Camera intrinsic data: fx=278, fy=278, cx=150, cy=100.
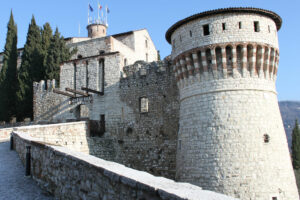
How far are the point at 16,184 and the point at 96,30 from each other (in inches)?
1080

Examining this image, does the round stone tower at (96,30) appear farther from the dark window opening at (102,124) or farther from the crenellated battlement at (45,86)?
the dark window opening at (102,124)

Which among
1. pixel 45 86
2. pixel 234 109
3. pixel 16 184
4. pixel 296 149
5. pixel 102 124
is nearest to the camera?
pixel 16 184

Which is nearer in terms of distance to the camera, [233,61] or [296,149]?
[233,61]

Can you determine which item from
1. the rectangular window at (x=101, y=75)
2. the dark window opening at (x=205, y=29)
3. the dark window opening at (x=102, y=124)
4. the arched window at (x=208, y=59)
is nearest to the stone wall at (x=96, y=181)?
the arched window at (x=208, y=59)

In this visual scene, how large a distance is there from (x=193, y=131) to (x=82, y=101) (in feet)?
34.0

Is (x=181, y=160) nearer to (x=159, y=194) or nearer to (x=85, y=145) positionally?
(x=85, y=145)

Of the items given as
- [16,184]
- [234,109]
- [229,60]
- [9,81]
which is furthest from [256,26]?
[9,81]

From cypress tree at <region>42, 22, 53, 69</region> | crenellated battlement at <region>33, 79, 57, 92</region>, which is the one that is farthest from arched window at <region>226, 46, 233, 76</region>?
cypress tree at <region>42, 22, 53, 69</region>

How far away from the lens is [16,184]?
705cm

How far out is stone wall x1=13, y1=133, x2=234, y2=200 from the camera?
11.2 feet

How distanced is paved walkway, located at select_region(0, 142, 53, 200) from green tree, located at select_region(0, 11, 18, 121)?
67.3ft

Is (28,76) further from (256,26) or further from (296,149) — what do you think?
(296,149)

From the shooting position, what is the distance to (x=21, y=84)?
27031 mm

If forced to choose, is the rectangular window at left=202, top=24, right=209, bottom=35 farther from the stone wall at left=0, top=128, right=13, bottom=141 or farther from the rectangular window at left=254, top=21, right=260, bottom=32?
the stone wall at left=0, top=128, right=13, bottom=141
